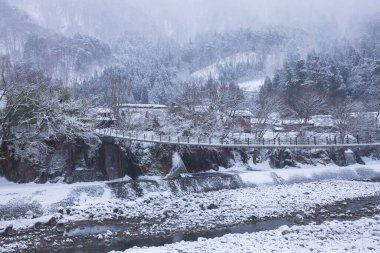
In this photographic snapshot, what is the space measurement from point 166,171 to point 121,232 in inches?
535

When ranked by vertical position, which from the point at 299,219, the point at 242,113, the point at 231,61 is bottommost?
the point at 299,219

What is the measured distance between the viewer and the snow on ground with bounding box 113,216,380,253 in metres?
12.3

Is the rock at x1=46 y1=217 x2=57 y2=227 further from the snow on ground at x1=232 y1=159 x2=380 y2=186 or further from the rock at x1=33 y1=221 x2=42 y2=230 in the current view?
the snow on ground at x1=232 y1=159 x2=380 y2=186

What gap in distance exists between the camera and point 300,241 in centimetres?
1323

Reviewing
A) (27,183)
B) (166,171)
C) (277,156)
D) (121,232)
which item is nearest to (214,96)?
(277,156)

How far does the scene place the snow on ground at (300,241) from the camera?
12266 millimetres

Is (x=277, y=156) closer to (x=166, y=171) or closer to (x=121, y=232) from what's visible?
(x=166, y=171)

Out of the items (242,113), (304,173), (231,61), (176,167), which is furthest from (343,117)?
(231,61)

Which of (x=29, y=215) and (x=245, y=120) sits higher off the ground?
(x=245, y=120)

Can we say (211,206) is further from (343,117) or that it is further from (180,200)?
(343,117)

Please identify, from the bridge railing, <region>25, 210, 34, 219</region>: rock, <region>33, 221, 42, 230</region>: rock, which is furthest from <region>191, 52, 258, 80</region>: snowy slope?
<region>33, 221, 42, 230</region>: rock

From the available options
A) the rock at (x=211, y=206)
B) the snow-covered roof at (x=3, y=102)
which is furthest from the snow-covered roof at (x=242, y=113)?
the snow-covered roof at (x=3, y=102)

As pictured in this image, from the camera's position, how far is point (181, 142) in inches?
1250

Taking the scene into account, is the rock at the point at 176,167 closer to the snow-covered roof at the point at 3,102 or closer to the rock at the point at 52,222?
the rock at the point at 52,222
